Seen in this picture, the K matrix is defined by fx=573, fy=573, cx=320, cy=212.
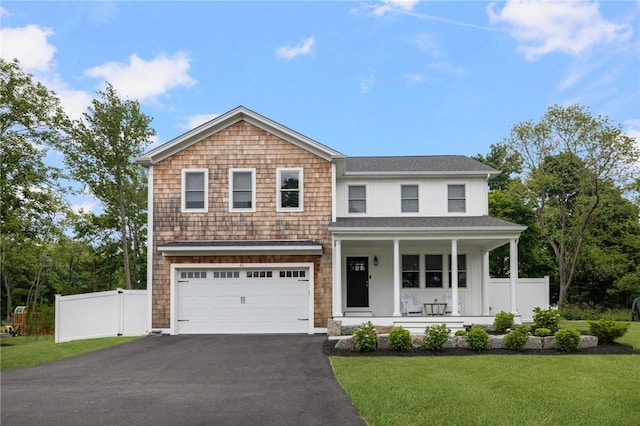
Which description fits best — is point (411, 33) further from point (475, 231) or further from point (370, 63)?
point (475, 231)

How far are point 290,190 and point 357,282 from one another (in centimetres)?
387

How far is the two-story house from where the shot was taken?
18.0 m

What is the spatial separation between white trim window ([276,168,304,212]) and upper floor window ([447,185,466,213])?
5.19 m

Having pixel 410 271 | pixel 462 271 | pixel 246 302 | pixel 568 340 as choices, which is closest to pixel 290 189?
pixel 246 302

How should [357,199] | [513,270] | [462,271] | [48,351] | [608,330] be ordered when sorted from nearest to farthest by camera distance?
[608,330] → [48,351] → [513,270] → [462,271] → [357,199]

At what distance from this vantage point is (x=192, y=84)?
22.8 m

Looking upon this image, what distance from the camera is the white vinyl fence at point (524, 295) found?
20.1 metres

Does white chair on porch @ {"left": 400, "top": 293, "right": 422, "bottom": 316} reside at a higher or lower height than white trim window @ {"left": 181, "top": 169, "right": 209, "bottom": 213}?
lower

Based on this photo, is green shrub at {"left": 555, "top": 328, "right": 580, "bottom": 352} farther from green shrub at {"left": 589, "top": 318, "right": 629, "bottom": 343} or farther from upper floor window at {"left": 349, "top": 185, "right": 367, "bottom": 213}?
upper floor window at {"left": 349, "top": 185, "right": 367, "bottom": 213}

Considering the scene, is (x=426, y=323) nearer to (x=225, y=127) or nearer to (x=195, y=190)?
(x=195, y=190)

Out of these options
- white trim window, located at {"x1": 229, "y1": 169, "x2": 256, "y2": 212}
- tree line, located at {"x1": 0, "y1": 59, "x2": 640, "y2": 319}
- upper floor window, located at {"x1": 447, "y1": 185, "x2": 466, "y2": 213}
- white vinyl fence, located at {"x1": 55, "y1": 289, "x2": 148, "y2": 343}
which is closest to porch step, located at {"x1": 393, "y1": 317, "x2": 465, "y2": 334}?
upper floor window, located at {"x1": 447, "y1": 185, "x2": 466, "y2": 213}

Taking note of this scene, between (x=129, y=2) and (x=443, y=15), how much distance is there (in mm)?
9458

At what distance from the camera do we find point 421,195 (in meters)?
19.7

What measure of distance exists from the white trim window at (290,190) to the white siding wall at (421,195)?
1753 mm
